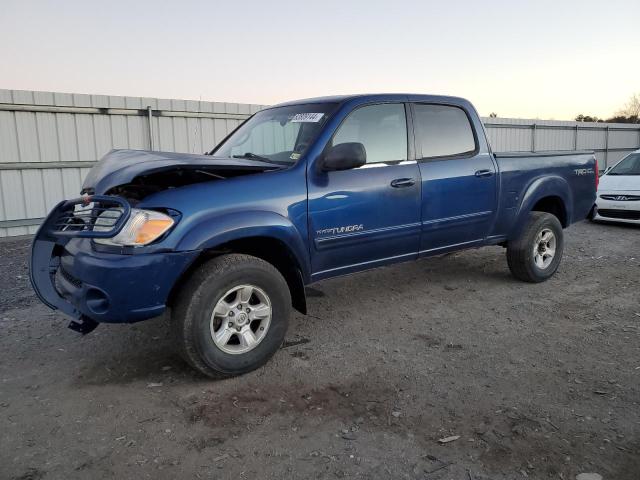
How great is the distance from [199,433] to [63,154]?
8.13 meters

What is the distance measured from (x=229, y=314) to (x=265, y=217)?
0.69 meters

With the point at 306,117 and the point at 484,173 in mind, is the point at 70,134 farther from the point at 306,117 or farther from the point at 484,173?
the point at 484,173

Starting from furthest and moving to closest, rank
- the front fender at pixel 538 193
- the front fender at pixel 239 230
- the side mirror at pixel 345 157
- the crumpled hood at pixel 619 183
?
the crumpled hood at pixel 619 183, the front fender at pixel 538 193, the side mirror at pixel 345 157, the front fender at pixel 239 230

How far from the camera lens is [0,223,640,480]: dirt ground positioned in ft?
7.99

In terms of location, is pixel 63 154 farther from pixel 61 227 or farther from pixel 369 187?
pixel 369 187

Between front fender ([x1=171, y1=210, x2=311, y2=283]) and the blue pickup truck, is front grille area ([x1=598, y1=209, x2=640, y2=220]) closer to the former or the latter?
the blue pickup truck

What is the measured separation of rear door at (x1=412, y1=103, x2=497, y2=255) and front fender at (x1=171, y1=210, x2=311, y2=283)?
4.41 ft

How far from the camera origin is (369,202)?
3914 millimetres

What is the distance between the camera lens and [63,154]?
30.2 feet

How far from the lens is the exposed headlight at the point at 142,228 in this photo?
2.96 metres

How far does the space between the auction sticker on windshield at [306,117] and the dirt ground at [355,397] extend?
175 cm

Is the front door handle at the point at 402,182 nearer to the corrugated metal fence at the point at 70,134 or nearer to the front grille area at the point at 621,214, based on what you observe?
the front grille area at the point at 621,214

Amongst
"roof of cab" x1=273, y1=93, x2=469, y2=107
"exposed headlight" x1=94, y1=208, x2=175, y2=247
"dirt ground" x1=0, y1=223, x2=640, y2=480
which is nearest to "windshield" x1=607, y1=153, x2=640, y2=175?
"dirt ground" x1=0, y1=223, x2=640, y2=480

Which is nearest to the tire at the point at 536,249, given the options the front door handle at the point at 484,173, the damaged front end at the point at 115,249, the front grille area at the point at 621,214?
the front door handle at the point at 484,173
